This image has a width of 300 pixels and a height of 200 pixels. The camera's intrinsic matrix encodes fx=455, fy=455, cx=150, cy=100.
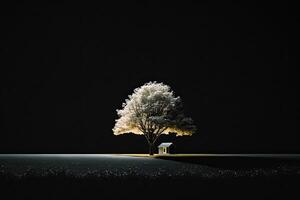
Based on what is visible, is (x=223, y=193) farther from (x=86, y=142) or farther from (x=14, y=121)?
(x=14, y=121)

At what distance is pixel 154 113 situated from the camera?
90.9 m

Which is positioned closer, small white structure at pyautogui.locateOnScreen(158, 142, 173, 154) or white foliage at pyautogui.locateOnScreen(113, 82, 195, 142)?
white foliage at pyautogui.locateOnScreen(113, 82, 195, 142)

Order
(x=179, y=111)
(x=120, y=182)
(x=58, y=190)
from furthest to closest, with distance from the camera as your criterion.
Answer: (x=179, y=111), (x=120, y=182), (x=58, y=190)

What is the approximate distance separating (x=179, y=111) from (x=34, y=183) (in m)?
63.0

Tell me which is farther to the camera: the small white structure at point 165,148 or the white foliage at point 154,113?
the small white structure at point 165,148

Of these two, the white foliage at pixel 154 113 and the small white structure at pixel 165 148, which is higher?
the white foliage at pixel 154 113

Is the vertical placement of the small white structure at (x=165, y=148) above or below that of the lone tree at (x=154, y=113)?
below

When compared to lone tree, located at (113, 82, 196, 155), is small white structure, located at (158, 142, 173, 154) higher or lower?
lower

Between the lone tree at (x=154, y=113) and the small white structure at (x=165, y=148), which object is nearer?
the lone tree at (x=154, y=113)

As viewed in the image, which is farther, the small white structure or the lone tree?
the small white structure

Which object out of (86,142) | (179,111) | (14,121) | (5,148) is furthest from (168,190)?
(14,121)

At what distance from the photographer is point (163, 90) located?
9156 centimetres

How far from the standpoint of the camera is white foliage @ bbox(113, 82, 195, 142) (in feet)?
295

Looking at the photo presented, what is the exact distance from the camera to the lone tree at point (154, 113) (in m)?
90.1
